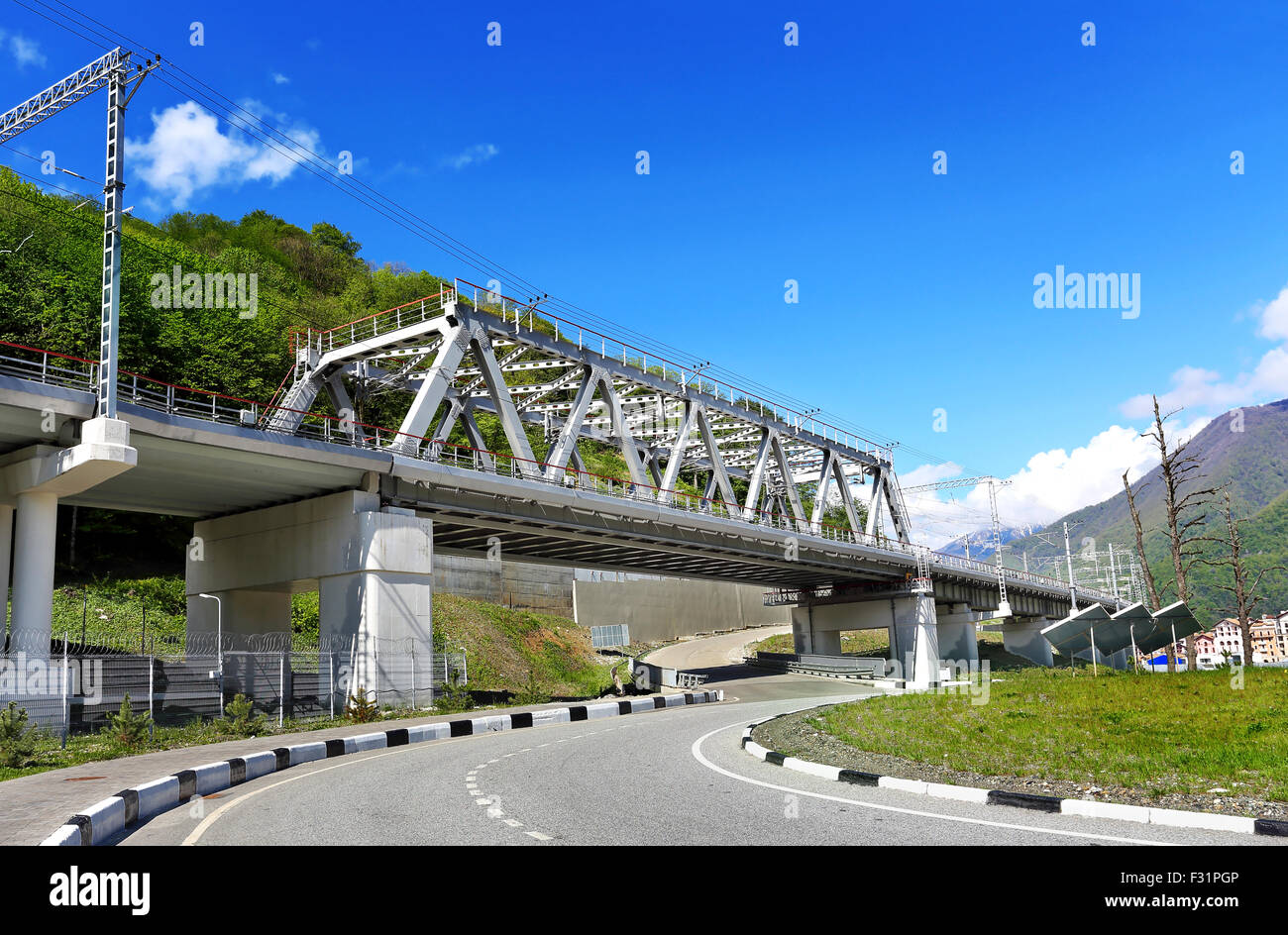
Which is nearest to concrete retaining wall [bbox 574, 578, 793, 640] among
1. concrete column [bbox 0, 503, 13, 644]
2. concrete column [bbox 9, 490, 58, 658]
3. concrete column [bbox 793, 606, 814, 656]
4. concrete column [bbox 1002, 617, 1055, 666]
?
concrete column [bbox 793, 606, 814, 656]

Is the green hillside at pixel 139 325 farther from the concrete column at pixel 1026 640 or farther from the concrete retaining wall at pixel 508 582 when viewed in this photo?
the concrete column at pixel 1026 640

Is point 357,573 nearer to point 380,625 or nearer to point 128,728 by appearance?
point 380,625

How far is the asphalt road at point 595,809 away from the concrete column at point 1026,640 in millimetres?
83307

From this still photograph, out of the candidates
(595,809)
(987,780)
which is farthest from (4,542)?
(987,780)

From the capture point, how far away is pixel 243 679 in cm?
3195

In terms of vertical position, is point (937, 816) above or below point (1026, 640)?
above

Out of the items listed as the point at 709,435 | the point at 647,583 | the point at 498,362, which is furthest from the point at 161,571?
the point at 647,583

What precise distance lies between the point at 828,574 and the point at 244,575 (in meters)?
36.8

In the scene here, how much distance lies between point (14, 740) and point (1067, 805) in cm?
1574

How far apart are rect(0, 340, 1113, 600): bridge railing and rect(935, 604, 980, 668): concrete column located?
11.6ft

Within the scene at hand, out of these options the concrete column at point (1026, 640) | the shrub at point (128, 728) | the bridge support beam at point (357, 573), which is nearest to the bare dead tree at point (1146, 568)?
the bridge support beam at point (357, 573)

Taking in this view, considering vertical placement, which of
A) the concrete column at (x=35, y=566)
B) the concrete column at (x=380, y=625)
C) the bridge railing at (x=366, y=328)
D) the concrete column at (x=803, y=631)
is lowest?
the concrete column at (x=803, y=631)

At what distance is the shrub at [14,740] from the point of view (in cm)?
1499
